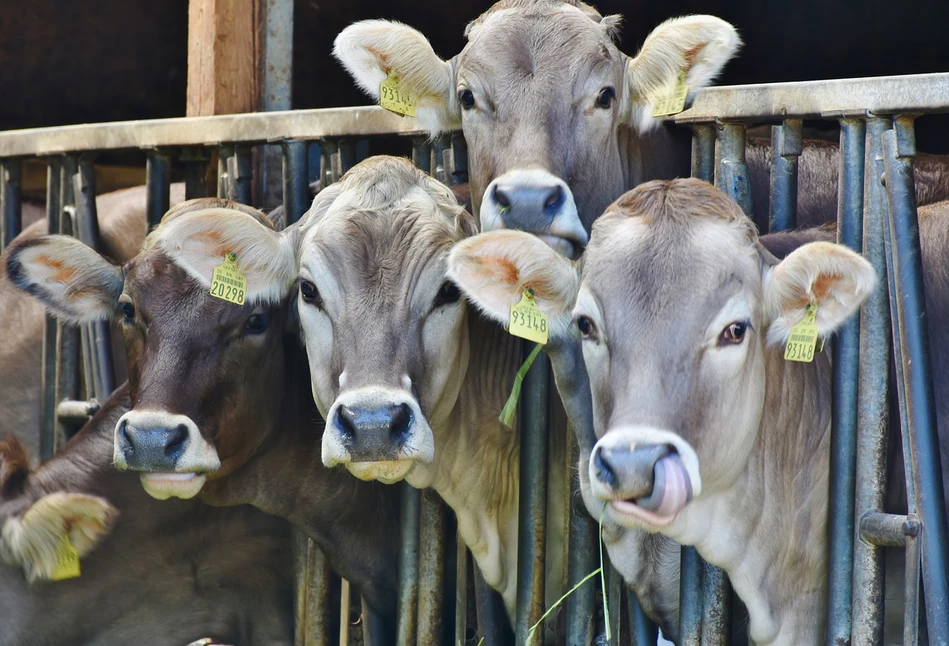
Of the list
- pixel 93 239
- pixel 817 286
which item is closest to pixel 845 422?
pixel 817 286

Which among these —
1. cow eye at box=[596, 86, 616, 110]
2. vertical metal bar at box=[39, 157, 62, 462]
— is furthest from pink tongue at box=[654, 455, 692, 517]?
vertical metal bar at box=[39, 157, 62, 462]

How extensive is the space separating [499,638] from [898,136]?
88.5 inches

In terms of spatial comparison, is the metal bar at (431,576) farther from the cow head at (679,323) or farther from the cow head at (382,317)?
the cow head at (679,323)

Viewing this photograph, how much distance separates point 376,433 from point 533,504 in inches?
36.8

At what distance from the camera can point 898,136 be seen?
3.51m

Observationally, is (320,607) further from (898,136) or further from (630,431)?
(898,136)

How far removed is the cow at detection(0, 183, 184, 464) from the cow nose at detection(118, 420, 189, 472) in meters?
2.59

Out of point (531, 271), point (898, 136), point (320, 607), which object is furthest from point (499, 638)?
point (898, 136)

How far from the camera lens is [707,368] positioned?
327cm

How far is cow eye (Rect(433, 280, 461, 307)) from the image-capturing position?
4.06m

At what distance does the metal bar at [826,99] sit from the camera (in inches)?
134

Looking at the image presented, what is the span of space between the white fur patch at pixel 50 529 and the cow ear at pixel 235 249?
0.98m

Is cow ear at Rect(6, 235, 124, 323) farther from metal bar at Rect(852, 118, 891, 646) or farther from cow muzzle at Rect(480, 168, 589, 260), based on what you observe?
metal bar at Rect(852, 118, 891, 646)

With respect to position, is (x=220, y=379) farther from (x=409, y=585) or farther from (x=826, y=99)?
(x=826, y=99)
